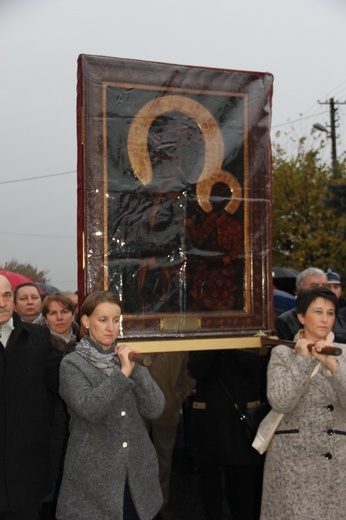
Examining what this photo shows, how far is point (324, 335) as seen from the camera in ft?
11.3

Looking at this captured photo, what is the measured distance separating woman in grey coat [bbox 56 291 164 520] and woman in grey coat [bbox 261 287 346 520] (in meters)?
0.62

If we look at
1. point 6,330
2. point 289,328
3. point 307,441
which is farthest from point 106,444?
point 289,328

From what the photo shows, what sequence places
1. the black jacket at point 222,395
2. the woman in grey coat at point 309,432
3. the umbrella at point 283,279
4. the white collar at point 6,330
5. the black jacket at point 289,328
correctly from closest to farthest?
the woman in grey coat at point 309,432
the white collar at point 6,330
the black jacket at point 289,328
the black jacket at point 222,395
the umbrella at point 283,279

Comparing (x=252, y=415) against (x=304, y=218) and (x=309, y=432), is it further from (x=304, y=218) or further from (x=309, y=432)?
(x=304, y=218)

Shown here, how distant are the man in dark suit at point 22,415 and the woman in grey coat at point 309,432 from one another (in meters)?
1.17

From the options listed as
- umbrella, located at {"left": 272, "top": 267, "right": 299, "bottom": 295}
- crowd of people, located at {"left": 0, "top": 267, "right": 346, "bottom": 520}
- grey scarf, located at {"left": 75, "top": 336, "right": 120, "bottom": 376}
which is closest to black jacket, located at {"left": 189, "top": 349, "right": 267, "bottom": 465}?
crowd of people, located at {"left": 0, "top": 267, "right": 346, "bottom": 520}

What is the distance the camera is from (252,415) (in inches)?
159

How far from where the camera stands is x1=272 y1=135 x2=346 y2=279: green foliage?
23.5 meters

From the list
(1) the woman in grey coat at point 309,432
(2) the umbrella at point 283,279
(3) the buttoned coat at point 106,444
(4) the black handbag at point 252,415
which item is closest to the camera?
(3) the buttoned coat at point 106,444

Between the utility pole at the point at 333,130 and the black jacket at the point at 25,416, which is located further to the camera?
the utility pole at the point at 333,130

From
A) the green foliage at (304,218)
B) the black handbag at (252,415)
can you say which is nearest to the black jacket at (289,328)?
the black handbag at (252,415)

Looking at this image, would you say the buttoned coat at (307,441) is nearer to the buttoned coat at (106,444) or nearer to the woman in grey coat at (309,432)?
the woman in grey coat at (309,432)

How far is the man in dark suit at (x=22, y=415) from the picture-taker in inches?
129

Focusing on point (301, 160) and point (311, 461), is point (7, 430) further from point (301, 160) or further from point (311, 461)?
point (301, 160)
